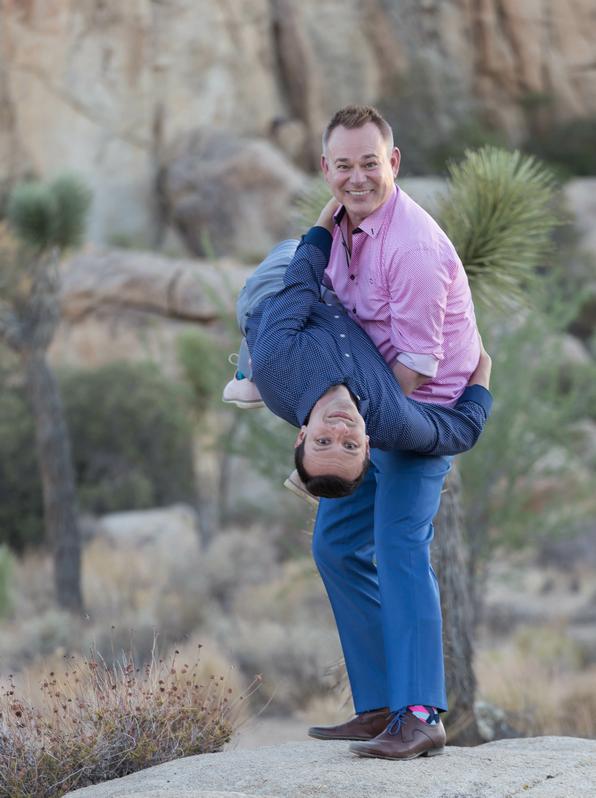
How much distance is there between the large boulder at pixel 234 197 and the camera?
1105 inches

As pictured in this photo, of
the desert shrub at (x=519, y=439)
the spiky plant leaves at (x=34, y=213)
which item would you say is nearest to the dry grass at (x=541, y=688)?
the desert shrub at (x=519, y=439)

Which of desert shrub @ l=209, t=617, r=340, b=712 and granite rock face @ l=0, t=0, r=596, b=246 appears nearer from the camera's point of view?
desert shrub @ l=209, t=617, r=340, b=712

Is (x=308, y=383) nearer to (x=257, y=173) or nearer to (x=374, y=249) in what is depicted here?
(x=374, y=249)

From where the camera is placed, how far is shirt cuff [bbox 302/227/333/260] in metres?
4.07

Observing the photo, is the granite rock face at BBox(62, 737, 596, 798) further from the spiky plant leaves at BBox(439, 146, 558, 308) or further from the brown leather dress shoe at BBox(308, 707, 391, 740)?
the spiky plant leaves at BBox(439, 146, 558, 308)

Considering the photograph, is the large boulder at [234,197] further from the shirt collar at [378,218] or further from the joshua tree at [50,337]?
the shirt collar at [378,218]

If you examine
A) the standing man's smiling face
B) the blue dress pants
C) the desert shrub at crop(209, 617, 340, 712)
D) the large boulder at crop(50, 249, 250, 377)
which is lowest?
the desert shrub at crop(209, 617, 340, 712)

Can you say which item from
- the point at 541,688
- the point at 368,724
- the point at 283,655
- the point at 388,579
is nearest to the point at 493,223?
the point at 388,579

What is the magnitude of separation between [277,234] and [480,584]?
709 inches

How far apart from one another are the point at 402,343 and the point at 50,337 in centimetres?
912

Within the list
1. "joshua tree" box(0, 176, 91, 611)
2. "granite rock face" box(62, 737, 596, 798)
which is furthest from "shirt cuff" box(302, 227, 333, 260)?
"joshua tree" box(0, 176, 91, 611)

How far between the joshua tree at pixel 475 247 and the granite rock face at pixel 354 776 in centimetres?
218

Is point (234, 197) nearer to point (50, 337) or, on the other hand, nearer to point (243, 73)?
point (243, 73)

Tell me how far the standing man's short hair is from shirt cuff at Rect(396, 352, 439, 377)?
0.69 metres
